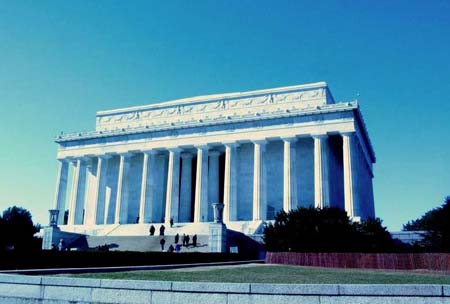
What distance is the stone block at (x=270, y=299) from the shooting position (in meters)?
10.9

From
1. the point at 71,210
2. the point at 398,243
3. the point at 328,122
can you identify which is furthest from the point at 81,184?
the point at 398,243

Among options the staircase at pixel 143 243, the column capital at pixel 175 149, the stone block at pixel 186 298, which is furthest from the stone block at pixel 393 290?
the column capital at pixel 175 149

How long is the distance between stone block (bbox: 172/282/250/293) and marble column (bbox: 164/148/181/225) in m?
49.8

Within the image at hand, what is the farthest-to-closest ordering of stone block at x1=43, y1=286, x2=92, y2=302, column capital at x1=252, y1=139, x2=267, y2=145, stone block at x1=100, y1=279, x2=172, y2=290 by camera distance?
1. column capital at x1=252, y1=139, x2=267, y2=145
2. stone block at x1=43, y1=286, x2=92, y2=302
3. stone block at x1=100, y1=279, x2=172, y2=290

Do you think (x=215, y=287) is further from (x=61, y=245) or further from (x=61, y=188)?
(x=61, y=188)

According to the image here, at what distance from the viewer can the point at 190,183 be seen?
67625 mm

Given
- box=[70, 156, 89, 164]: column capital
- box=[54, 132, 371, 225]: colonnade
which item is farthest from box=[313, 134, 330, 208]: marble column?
box=[70, 156, 89, 164]: column capital

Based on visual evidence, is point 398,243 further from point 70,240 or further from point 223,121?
point 70,240

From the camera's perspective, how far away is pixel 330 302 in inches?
427

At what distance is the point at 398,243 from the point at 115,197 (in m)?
42.6

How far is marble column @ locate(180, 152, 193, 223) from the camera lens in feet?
217

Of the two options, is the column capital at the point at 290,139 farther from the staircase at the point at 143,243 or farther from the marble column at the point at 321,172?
the staircase at the point at 143,243

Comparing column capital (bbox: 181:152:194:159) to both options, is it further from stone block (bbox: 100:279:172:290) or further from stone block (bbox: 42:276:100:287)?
stone block (bbox: 100:279:172:290)

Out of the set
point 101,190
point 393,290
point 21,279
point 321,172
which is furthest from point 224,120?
point 393,290
